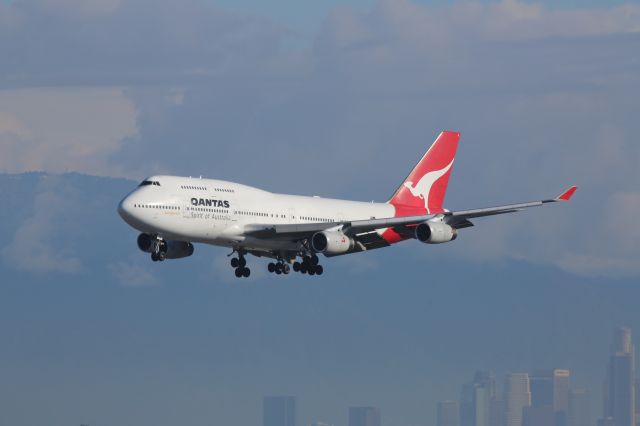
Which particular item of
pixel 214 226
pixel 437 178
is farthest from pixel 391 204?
pixel 214 226

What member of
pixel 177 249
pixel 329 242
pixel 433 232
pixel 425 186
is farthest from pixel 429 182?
pixel 177 249

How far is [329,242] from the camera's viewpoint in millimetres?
102562

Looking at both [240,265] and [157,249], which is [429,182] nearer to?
[240,265]

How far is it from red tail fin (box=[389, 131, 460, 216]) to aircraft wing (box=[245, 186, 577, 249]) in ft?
33.7

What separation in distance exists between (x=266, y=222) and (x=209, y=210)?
5.17 m

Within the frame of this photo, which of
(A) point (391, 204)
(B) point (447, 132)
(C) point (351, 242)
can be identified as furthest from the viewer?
(B) point (447, 132)

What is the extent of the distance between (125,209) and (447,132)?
3828cm

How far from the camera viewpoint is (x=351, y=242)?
105 m

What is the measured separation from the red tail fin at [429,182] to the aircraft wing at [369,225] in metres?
10.3

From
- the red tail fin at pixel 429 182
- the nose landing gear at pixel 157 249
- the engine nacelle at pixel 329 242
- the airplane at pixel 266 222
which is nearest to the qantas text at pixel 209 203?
the airplane at pixel 266 222

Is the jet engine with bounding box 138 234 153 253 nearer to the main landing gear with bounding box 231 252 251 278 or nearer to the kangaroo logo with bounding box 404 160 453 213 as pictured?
the main landing gear with bounding box 231 252 251 278

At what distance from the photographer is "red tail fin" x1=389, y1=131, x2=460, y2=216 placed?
391ft

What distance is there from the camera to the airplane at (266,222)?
97750mm

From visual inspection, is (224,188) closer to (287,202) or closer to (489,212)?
(287,202)
